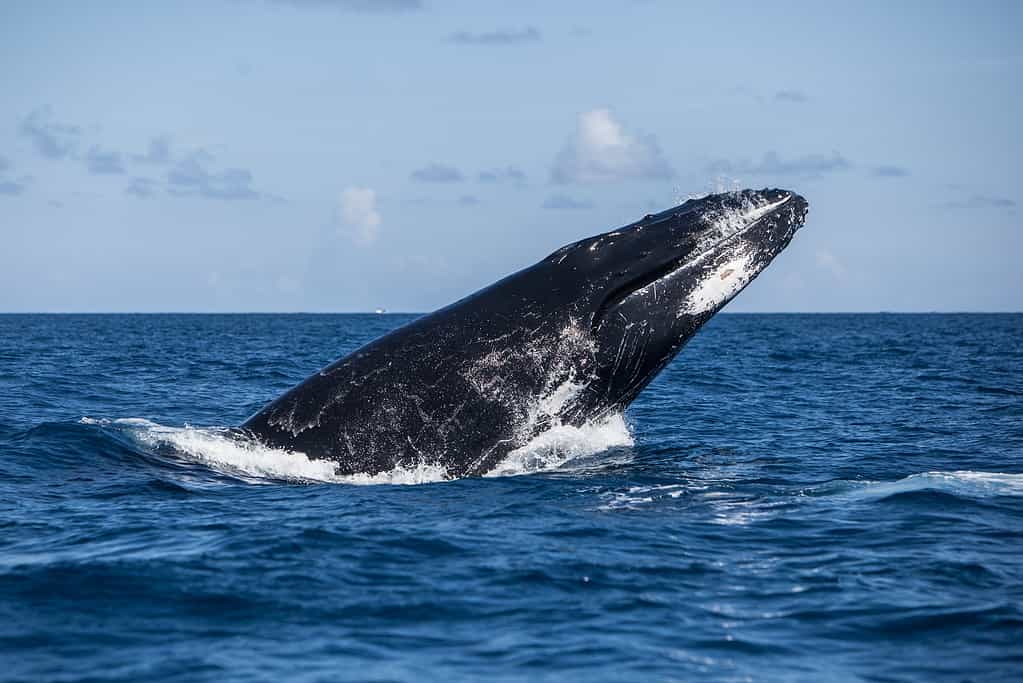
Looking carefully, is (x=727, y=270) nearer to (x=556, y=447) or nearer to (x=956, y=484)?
(x=556, y=447)

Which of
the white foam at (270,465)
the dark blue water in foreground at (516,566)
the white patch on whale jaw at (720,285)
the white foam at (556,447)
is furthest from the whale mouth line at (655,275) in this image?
the white foam at (270,465)

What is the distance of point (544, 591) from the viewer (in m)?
8.52

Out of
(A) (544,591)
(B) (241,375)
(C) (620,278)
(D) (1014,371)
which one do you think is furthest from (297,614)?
(D) (1014,371)

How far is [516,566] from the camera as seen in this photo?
9.12 m

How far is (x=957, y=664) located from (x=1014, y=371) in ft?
109

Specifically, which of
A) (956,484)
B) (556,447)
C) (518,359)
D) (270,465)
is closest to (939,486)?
(956,484)

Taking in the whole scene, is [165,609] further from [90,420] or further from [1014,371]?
[1014,371]

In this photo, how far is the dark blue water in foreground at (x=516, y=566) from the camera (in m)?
7.30

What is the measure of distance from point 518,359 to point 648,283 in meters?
1.65

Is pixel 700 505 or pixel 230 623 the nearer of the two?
pixel 230 623

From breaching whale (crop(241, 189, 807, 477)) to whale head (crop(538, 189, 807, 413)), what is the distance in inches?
0.5

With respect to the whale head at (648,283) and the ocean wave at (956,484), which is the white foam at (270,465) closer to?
the whale head at (648,283)

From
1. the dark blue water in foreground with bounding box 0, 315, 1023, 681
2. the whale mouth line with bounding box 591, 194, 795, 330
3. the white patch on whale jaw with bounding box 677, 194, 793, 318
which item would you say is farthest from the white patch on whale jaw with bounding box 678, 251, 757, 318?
the dark blue water in foreground with bounding box 0, 315, 1023, 681

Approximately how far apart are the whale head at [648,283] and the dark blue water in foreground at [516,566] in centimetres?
133
